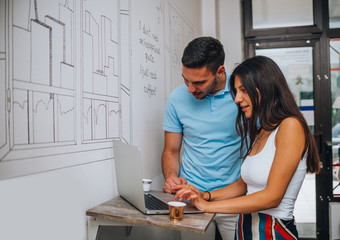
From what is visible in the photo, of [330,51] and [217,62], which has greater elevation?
[330,51]

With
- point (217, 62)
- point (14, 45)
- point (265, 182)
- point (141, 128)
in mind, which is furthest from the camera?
point (141, 128)

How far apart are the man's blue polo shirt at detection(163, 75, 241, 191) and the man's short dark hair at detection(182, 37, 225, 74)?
193 millimetres

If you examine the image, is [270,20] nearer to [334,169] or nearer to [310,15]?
[310,15]

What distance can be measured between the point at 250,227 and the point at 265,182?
18 cm

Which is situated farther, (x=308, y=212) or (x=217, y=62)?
(x=308, y=212)

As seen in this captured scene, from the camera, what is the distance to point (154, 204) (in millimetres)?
1130

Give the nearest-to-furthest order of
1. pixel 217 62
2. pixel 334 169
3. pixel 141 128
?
pixel 217 62 < pixel 141 128 < pixel 334 169

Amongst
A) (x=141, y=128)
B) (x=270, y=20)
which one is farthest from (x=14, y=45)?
(x=270, y=20)

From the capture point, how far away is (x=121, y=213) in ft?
3.49

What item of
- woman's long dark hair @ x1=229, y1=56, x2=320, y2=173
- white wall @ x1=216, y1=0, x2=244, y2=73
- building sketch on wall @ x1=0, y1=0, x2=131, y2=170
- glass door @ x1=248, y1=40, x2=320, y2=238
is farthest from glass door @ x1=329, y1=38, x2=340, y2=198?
building sketch on wall @ x1=0, y1=0, x2=131, y2=170

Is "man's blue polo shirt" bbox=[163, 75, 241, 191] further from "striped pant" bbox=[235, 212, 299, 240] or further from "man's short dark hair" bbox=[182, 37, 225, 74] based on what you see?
"striped pant" bbox=[235, 212, 299, 240]

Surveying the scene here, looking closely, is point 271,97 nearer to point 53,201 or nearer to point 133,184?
point 133,184

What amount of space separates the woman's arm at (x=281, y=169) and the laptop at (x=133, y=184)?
179mm

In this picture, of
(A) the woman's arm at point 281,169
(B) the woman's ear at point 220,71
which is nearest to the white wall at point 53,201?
(A) the woman's arm at point 281,169
